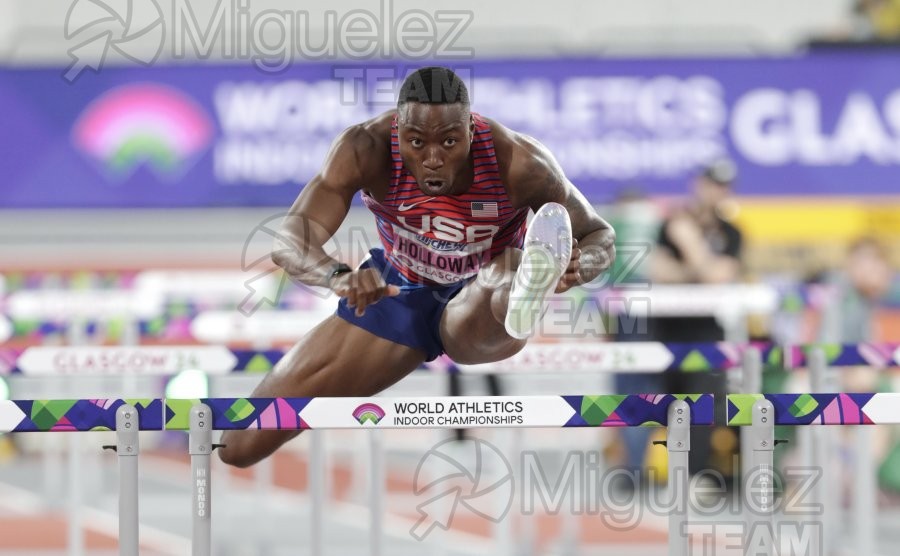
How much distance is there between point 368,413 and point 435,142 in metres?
0.86

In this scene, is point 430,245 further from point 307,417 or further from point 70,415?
point 70,415

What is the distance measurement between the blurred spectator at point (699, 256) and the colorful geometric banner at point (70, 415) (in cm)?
465

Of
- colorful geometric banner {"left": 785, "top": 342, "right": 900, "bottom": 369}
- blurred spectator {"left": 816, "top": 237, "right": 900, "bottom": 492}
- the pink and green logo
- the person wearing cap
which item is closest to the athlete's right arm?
colorful geometric banner {"left": 785, "top": 342, "right": 900, "bottom": 369}

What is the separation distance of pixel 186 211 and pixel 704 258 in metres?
3.68

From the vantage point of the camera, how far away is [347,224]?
31.8ft

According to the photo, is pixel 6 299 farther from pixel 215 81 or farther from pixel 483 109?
pixel 483 109

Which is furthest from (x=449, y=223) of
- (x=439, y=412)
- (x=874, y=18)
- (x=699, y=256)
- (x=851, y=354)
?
(x=874, y=18)

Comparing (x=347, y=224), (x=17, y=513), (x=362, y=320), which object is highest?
(x=347, y=224)

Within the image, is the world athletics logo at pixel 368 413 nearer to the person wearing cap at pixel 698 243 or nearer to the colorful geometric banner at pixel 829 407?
the colorful geometric banner at pixel 829 407

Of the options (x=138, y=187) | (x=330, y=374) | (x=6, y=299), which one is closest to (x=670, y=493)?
(x=330, y=374)

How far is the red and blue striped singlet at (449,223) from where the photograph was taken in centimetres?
401

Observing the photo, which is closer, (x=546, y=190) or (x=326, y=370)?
(x=546, y=190)

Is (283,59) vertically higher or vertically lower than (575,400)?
higher

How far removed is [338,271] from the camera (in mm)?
3539
